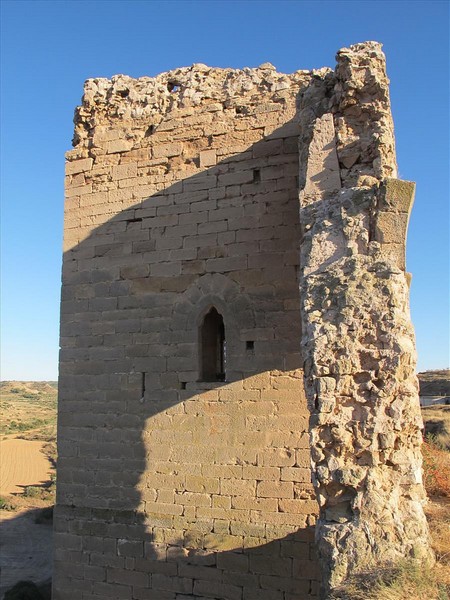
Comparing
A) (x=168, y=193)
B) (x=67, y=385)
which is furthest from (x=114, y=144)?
(x=67, y=385)

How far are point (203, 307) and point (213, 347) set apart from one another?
541mm

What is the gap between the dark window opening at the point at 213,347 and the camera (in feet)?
22.2

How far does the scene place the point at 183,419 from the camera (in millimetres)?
6559

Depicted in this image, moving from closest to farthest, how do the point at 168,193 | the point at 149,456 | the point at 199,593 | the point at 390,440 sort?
the point at 390,440 → the point at 199,593 → the point at 149,456 → the point at 168,193

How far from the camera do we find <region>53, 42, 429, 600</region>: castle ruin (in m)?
5.74

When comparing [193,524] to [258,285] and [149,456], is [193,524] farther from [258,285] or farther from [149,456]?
[258,285]

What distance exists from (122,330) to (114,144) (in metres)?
2.45

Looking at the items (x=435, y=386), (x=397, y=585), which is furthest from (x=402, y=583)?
(x=435, y=386)

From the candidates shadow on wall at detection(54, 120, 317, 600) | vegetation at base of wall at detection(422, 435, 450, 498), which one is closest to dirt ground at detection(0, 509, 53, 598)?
shadow on wall at detection(54, 120, 317, 600)

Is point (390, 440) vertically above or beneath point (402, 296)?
beneath

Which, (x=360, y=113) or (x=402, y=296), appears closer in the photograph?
(x=402, y=296)

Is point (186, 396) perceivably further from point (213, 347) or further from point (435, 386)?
point (435, 386)

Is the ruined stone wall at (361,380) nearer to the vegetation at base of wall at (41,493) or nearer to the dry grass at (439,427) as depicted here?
the dry grass at (439,427)

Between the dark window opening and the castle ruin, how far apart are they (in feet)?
0.08
